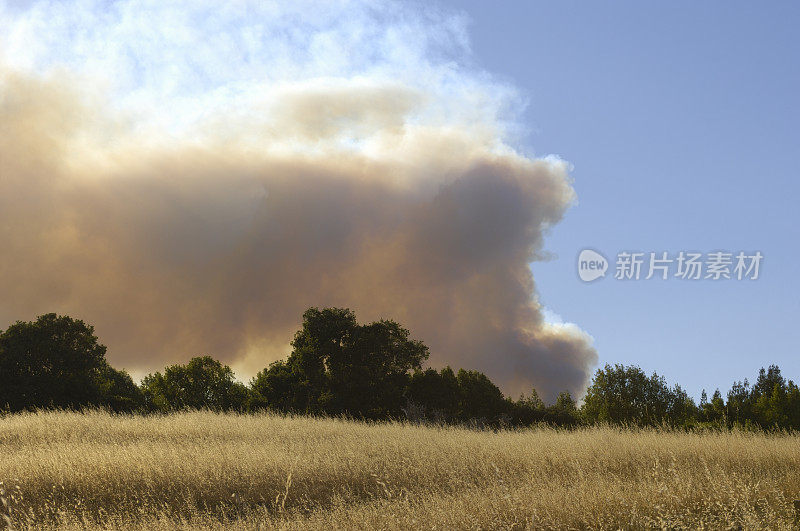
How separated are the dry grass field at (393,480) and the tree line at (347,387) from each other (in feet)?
48.1

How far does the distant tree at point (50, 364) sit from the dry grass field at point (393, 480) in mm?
14581

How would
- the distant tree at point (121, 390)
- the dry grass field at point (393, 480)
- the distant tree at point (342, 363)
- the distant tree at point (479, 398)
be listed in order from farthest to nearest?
the distant tree at point (121, 390) < the distant tree at point (479, 398) < the distant tree at point (342, 363) < the dry grass field at point (393, 480)

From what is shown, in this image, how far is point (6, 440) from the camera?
70.9ft

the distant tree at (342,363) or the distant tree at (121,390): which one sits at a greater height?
the distant tree at (342,363)

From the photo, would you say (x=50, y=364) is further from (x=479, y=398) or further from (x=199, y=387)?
(x=479, y=398)

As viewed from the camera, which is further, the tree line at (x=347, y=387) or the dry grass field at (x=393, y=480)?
the tree line at (x=347, y=387)

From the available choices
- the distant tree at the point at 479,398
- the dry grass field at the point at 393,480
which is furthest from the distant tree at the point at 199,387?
the dry grass field at the point at 393,480

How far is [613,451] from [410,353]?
21.3m

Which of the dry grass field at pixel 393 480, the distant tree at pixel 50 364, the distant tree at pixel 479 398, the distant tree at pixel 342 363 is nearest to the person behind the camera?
the dry grass field at pixel 393 480

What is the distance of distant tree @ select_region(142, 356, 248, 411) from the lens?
42156 mm

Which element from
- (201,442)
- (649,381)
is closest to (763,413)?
(649,381)

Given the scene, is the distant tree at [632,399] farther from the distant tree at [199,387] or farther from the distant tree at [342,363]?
the distant tree at [199,387]

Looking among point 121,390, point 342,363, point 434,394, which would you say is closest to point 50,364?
point 121,390

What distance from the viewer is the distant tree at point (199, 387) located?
4216 cm
